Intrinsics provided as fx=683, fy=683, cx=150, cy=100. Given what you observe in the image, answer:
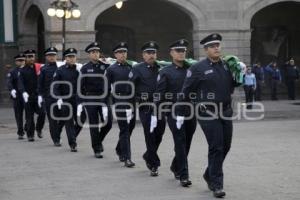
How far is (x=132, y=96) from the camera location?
11188mm

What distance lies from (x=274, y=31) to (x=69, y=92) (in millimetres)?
19307

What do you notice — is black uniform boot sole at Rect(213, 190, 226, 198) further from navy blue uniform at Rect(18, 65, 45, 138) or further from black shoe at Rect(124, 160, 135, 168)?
navy blue uniform at Rect(18, 65, 45, 138)

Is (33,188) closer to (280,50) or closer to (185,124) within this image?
(185,124)

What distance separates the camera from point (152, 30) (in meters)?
30.7

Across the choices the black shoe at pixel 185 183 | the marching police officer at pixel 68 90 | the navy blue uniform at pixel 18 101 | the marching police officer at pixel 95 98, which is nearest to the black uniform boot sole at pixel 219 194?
the black shoe at pixel 185 183

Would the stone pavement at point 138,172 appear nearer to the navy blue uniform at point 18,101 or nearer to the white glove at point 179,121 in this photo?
the navy blue uniform at point 18,101

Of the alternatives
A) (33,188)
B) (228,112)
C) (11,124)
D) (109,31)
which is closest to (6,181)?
(33,188)

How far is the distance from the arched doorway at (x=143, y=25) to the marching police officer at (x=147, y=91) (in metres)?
19.4

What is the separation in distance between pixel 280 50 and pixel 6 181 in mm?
23153

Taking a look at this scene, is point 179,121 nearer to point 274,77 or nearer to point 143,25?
point 274,77

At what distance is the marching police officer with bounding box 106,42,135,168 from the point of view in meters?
11.0

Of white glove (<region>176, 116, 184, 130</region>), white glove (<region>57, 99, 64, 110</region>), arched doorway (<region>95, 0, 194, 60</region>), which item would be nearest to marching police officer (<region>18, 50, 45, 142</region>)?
white glove (<region>57, 99, 64, 110</region>)

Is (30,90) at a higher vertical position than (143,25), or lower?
lower

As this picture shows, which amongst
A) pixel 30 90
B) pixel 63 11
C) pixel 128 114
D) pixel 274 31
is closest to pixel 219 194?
pixel 128 114
